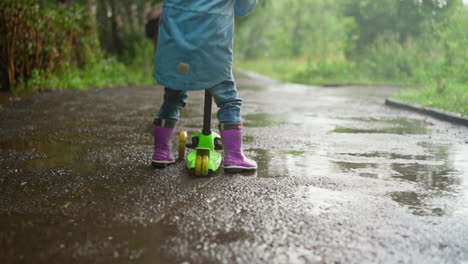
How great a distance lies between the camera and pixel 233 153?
13.9 feet

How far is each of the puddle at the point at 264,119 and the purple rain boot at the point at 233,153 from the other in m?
3.03

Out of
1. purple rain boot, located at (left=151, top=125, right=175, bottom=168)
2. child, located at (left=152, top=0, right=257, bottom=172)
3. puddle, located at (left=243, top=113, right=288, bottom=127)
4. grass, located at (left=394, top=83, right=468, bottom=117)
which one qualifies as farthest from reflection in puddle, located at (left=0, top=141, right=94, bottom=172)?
grass, located at (left=394, top=83, right=468, bottom=117)

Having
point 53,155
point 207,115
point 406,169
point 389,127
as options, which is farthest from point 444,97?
point 53,155

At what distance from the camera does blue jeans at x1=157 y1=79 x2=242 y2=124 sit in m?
4.17

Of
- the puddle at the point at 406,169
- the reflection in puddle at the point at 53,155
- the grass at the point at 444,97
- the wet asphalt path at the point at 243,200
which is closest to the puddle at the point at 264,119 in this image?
the wet asphalt path at the point at 243,200

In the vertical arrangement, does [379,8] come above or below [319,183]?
above

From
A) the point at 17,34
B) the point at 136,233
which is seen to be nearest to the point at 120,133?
the point at 136,233

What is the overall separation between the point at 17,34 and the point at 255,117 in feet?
15.8

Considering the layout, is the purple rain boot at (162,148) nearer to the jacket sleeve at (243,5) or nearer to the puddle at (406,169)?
the puddle at (406,169)

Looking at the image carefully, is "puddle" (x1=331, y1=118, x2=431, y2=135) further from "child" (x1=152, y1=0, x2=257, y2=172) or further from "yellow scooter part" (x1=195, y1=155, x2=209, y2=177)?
"yellow scooter part" (x1=195, y1=155, x2=209, y2=177)

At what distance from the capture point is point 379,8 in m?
20.7

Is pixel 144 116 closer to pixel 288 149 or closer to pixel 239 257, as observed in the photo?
pixel 288 149

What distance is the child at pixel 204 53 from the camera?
3971 millimetres

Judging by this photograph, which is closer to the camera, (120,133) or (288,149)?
(288,149)
